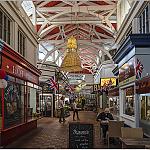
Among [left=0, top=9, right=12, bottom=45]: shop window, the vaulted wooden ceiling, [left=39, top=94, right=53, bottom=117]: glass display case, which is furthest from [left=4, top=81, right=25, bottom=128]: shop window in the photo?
[left=39, top=94, right=53, bottom=117]: glass display case

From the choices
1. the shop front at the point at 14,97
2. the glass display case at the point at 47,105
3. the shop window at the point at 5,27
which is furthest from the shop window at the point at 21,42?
the glass display case at the point at 47,105

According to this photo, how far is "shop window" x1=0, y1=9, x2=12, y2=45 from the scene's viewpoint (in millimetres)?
13227

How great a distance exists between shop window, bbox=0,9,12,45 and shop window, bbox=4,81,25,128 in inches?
80.6

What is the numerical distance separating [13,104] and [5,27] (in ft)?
10.8

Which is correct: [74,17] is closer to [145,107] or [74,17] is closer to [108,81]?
[108,81]

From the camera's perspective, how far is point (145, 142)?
7434 mm

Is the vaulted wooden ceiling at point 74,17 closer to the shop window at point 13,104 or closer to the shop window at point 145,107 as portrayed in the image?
the shop window at point 13,104

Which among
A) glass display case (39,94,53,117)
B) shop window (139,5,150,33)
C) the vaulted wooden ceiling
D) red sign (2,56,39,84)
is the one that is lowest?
glass display case (39,94,53,117)

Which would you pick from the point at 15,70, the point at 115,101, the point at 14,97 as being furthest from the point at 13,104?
the point at 115,101

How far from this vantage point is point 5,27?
1380cm

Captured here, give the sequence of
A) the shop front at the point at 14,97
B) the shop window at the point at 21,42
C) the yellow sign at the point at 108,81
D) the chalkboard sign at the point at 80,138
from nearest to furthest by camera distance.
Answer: the chalkboard sign at the point at 80,138 < the shop front at the point at 14,97 < the shop window at the point at 21,42 < the yellow sign at the point at 108,81

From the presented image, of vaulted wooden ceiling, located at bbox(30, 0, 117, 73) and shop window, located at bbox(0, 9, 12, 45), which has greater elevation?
vaulted wooden ceiling, located at bbox(30, 0, 117, 73)

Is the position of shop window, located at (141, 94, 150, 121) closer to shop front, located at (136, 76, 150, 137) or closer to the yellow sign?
shop front, located at (136, 76, 150, 137)

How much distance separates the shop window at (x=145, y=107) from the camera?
9531 mm
